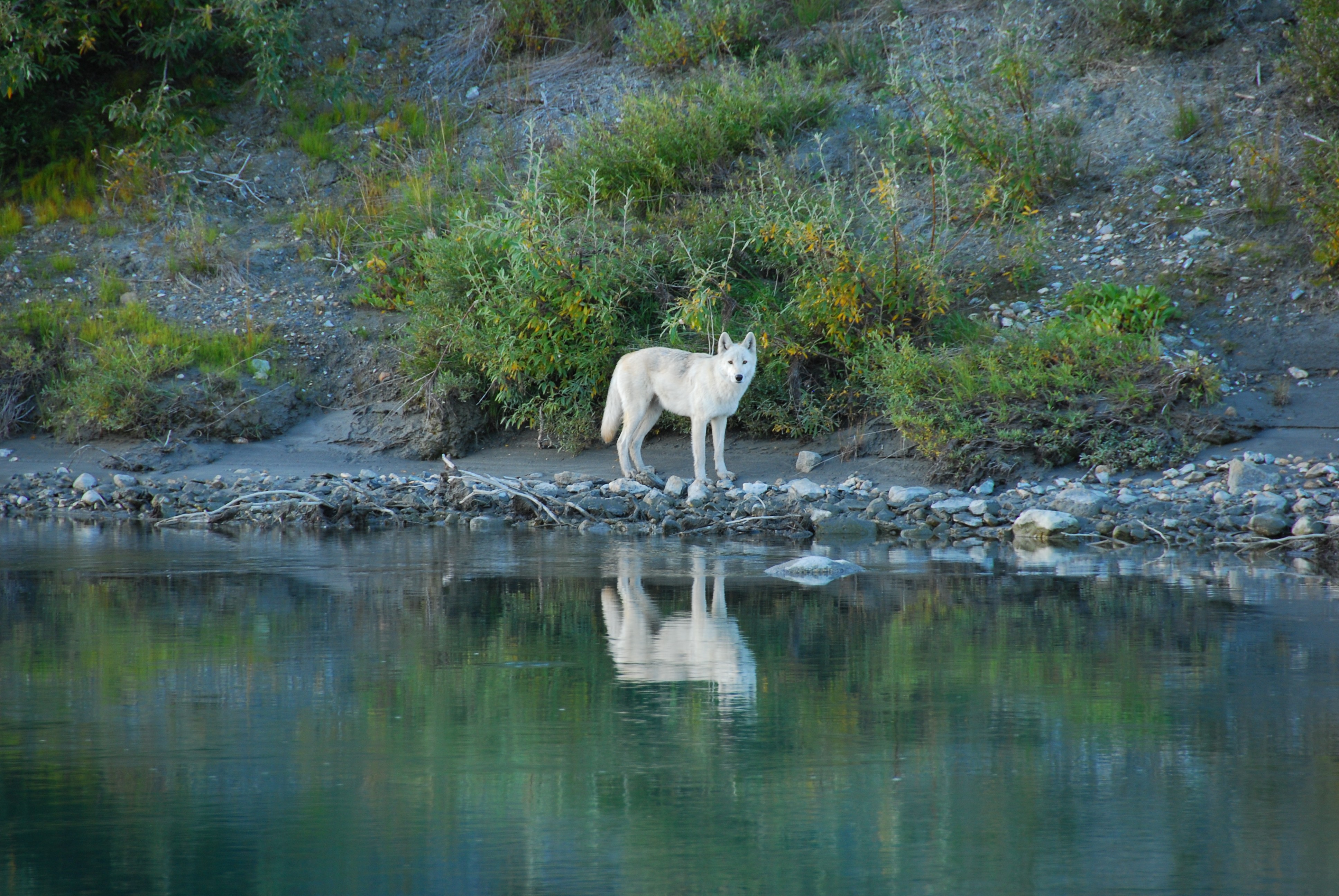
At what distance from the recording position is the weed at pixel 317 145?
63.4 feet

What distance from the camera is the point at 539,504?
11203mm

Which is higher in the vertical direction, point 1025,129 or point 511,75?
point 511,75

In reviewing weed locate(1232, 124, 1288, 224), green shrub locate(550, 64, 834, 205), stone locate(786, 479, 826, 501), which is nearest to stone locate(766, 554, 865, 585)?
stone locate(786, 479, 826, 501)

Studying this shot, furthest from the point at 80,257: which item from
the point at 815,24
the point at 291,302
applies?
the point at 815,24

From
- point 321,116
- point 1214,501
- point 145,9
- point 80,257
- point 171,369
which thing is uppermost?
point 145,9

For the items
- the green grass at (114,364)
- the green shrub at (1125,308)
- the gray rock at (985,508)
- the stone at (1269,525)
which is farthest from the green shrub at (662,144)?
the stone at (1269,525)

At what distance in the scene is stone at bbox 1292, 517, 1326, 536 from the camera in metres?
9.32

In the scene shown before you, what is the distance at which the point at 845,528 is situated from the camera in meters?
10.5

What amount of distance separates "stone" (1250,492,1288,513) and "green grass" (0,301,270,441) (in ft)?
34.8

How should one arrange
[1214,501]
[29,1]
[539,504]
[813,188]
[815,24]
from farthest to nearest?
1. [815,24]
2. [29,1]
3. [813,188]
4. [539,504]
5. [1214,501]

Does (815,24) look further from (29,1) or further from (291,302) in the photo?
(29,1)

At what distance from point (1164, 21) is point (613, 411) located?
995 centimetres

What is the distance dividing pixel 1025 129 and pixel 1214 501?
7139 millimetres

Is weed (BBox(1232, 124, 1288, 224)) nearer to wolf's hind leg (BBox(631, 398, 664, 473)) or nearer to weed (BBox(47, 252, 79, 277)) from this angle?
wolf's hind leg (BBox(631, 398, 664, 473))
